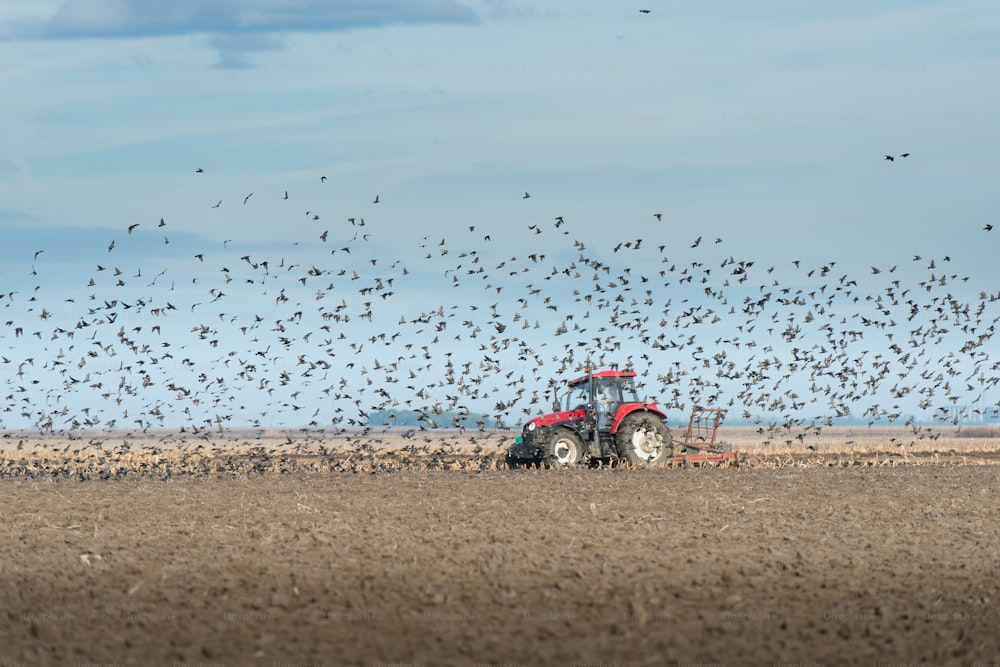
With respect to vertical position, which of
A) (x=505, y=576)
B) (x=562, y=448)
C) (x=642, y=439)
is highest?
(x=642, y=439)

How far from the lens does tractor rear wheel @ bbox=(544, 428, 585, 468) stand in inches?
1065

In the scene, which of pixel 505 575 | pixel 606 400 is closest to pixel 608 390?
pixel 606 400

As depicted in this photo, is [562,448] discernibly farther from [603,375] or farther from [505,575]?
[505,575]

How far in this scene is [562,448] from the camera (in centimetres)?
2741

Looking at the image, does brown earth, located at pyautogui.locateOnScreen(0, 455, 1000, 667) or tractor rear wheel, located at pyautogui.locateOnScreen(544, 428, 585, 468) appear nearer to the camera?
brown earth, located at pyautogui.locateOnScreen(0, 455, 1000, 667)

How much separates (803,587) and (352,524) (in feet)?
24.0

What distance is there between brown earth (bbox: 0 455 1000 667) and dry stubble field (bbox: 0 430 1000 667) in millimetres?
41

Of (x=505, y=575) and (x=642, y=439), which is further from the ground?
(x=642, y=439)

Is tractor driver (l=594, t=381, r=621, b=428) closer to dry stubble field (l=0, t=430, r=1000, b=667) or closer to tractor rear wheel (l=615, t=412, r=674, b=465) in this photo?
tractor rear wheel (l=615, t=412, r=674, b=465)

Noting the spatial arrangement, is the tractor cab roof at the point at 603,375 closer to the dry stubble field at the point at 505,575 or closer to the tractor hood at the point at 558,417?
the tractor hood at the point at 558,417

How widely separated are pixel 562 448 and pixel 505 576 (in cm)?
1440

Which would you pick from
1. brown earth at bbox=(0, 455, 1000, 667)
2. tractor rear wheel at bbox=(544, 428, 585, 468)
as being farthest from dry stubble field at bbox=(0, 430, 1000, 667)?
tractor rear wheel at bbox=(544, 428, 585, 468)

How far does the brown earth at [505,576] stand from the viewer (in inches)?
402

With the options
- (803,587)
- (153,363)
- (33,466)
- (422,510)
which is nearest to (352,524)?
(422,510)
